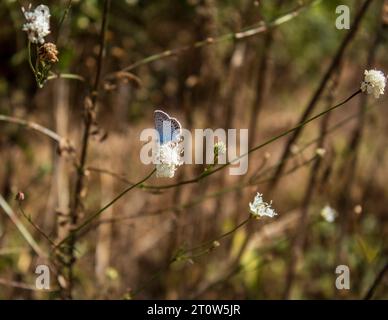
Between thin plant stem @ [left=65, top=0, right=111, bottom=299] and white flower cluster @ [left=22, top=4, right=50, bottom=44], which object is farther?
thin plant stem @ [left=65, top=0, right=111, bottom=299]

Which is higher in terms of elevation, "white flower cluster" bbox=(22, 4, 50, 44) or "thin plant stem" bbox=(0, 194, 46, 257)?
"white flower cluster" bbox=(22, 4, 50, 44)

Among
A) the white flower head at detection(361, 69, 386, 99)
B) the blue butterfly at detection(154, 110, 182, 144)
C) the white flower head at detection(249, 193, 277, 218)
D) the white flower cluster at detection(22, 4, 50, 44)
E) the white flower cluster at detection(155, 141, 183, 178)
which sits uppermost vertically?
the white flower cluster at detection(22, 4, 50, 44)

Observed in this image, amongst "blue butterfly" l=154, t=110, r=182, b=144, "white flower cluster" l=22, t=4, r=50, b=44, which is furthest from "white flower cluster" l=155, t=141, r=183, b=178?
"white flower cluster" l=22, t=4, r=50, b=44

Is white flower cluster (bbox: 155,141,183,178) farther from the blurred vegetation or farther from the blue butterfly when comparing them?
the blurred vegetation

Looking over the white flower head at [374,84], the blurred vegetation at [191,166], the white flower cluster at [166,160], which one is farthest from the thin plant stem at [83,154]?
the white flower head at [374,84]

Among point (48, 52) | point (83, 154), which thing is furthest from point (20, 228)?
point (48, 52)

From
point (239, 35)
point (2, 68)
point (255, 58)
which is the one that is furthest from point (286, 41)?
point (239, 35)
